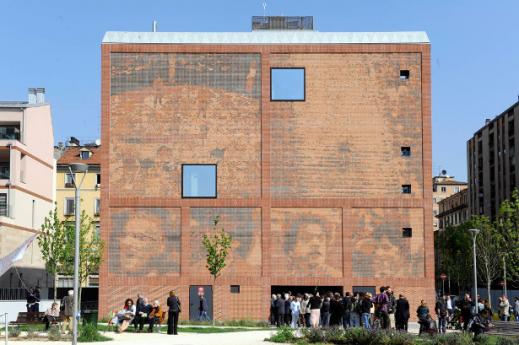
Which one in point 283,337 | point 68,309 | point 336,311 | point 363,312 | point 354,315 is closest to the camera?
point 283,337

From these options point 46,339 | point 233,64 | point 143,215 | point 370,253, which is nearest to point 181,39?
point 233,64

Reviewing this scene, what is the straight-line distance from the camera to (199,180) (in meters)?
48.1

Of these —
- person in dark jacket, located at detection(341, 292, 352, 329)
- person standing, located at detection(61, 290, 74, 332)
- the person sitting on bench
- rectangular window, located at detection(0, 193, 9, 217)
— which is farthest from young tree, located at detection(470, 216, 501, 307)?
person standing, located at detection(61, 290, 74, 332)

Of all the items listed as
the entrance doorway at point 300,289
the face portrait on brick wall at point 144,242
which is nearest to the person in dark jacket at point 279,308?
the entrance doorway at point 300,289

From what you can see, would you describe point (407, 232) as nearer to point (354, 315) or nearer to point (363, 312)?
point (354, 315)

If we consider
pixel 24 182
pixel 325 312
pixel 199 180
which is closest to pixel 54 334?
pixel 325 312

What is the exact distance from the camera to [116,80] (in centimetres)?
4859

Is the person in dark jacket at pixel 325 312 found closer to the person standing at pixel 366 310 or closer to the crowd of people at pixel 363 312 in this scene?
the crowd of people at pixel 363 312

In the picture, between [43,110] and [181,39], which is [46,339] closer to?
[181,39]

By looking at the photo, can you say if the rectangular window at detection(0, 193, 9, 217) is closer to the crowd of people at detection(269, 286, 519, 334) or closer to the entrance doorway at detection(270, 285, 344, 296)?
the entrance doorway at detection(270, 285, 344, 296)

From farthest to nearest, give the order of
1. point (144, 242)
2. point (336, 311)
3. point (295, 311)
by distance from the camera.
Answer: point (144, 242)
point (295, 311)
point (336, 311)

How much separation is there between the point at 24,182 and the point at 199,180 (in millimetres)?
20732

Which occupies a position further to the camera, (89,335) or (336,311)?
(336,311)

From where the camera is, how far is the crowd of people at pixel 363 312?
3288cm
